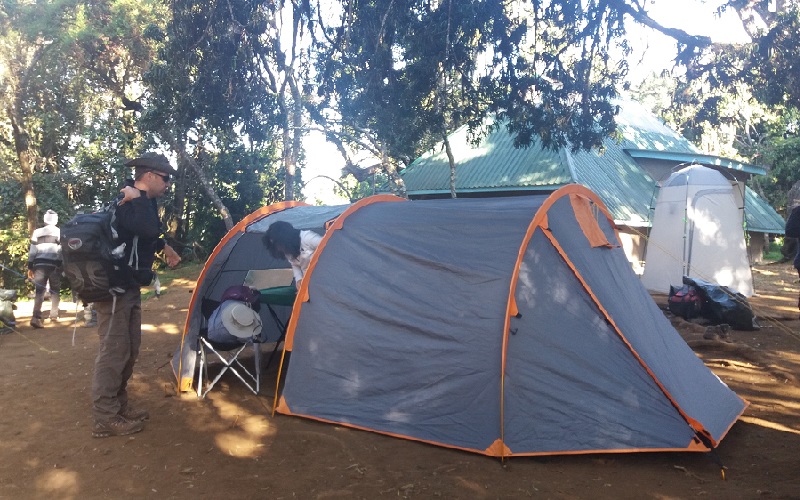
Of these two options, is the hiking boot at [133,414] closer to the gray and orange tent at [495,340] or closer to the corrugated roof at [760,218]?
the gray and orange tent at [495,340]

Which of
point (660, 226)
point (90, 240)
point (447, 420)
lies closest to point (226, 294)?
point (90, 240)

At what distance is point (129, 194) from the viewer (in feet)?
15.5

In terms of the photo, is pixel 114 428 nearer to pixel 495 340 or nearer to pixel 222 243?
pixel 222 243

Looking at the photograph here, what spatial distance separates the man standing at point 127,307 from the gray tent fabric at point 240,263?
1191 mm

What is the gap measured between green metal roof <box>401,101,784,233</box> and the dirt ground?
10.6m

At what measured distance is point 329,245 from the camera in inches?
212

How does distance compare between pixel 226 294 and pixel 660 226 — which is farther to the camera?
pixel 660 226

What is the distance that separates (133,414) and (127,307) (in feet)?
3.13

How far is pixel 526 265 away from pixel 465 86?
5941 mm

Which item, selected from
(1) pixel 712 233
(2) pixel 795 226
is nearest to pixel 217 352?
(2) pixel 795 226

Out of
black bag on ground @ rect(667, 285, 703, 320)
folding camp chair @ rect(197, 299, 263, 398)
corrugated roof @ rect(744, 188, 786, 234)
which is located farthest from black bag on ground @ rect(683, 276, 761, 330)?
corrugated roof @ rect(744, 188, 786, 234)

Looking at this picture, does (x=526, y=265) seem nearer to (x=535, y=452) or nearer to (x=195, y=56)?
(x=535, y=452)

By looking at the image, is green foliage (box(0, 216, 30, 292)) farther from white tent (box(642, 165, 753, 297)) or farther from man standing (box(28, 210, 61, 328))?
white tent (box(642, 165, 753, 297))

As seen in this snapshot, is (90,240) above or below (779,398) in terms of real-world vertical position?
above
